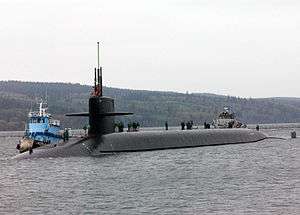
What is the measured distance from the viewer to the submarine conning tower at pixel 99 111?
56.1 metres

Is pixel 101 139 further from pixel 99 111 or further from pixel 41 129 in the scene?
pixel 41 129

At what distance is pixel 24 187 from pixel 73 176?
201 inches

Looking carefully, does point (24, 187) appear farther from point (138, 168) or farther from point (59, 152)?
point (59, 152)

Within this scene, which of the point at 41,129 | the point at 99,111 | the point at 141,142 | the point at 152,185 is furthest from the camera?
the point at 41,129

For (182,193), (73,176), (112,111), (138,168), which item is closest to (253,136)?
(112,111)

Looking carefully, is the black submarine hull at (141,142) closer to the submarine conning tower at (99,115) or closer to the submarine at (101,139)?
the submarine at (101,139)

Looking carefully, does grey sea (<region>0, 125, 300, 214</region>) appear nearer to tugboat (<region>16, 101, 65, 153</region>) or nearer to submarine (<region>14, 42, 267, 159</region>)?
submarine (<region>14, 42, 267, 159</region>)

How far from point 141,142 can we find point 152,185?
24.4 metres

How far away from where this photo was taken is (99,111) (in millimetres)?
56125

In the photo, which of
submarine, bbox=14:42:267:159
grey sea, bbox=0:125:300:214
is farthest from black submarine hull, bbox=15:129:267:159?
grey sea, bbox=0:125:300:214

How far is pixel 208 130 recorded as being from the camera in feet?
250

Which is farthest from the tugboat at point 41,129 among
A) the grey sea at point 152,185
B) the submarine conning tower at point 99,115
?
the grey sea at point 152,185

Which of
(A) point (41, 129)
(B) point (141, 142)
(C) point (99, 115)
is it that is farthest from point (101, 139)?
(A) point (41, 129)

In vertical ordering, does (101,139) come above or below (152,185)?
above
